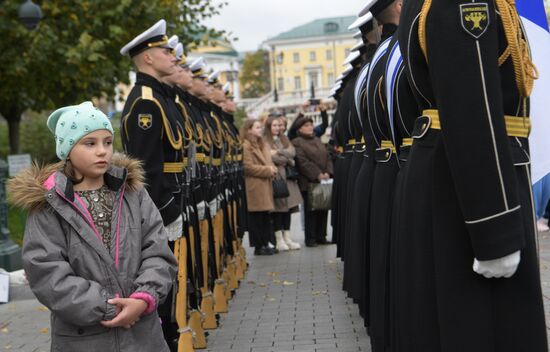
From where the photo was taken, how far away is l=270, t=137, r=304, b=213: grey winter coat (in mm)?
14141

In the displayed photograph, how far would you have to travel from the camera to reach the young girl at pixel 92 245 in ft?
13.4

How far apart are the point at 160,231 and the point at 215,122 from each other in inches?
232

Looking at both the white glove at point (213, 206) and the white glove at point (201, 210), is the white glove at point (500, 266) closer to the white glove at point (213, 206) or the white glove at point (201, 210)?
the white glove at point (201, 210)

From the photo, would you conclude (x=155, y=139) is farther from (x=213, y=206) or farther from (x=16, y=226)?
(x=16, y=226)

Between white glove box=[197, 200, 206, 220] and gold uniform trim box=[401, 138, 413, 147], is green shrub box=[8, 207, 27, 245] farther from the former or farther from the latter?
gold uniform trim box=[401, 138, 413, 147]

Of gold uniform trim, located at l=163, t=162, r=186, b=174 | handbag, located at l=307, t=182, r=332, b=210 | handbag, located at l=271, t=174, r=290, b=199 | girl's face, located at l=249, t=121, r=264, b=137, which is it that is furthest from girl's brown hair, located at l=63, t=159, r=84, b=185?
handbag, located at l=307, t=182, r=332, b=210

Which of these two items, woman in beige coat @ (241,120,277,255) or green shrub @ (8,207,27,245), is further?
green shrub @ (8,207,27,245)

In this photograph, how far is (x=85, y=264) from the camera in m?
4.18

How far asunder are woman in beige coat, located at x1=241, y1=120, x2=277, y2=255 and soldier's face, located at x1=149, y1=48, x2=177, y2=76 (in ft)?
21.0

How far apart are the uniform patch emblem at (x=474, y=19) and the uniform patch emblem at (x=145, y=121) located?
3.32m

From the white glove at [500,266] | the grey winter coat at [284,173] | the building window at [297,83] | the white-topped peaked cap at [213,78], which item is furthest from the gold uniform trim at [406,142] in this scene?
the building window at [297,83]

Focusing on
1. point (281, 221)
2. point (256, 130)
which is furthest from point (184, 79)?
point (281, 221)

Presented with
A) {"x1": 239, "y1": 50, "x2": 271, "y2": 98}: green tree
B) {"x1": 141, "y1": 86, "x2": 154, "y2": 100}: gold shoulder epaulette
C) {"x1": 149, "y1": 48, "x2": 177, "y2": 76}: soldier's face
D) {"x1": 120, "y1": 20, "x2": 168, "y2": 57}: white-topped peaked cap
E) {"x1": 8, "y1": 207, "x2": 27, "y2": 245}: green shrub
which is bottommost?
{"x1": 8, "y1": 207, "x2": 27, "y2": 245}: green shrub

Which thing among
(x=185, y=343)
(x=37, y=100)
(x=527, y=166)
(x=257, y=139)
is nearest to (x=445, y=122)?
(x=527, y=166)
